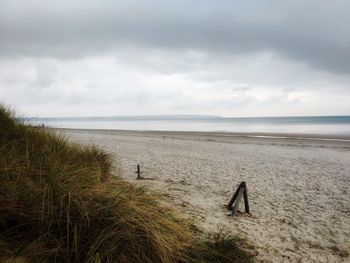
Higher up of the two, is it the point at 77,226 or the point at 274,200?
the point at 77,226

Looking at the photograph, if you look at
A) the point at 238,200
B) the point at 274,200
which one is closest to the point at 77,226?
the point at 238,200

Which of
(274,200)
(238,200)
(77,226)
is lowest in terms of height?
(274,200)

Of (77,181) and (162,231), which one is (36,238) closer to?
(77,181)

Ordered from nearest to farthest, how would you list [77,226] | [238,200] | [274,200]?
[77,226], [238,200], [274,200]

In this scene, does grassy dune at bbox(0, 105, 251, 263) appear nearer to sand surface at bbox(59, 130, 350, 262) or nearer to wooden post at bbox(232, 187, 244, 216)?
sand surface at bbox(59, 130, 350, 262)

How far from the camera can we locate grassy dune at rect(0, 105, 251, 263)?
278 centimetres

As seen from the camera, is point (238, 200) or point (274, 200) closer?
point (238, 200)

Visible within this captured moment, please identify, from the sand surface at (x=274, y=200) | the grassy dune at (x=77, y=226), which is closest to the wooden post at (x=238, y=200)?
the sand surface at (x=274, y=200)

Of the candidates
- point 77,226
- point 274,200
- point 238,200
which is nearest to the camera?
point 77,226

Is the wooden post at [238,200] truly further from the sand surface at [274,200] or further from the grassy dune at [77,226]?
the grassy dune at [77,226]

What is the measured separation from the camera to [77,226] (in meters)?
3.02

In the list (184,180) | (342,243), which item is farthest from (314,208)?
(184,180)

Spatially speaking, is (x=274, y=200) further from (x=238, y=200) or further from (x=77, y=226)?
(x=77, y=226)

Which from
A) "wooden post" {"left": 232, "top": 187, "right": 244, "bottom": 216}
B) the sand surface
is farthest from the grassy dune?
"wooden post" {"left": 232, "top": 187, "right": 244, "bottom": 216}
